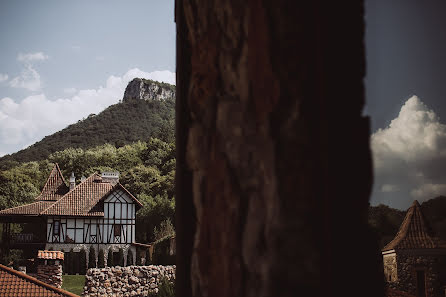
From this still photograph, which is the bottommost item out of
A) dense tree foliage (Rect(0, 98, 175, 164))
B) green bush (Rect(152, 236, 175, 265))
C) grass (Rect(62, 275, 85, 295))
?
grass (Rect(62, 275, 85, 295))

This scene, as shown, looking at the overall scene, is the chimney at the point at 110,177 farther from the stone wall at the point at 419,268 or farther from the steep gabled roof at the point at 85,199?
the stone wall at the point at 419,268

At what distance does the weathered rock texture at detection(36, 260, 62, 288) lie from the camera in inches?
675

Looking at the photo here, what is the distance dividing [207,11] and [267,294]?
60cm

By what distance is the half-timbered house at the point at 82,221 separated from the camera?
23969 mm

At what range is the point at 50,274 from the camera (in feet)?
57.0

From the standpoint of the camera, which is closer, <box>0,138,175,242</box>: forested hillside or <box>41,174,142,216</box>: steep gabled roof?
<box>41,174,142,216</box>: steep gabled roof

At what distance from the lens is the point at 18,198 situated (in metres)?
40.4

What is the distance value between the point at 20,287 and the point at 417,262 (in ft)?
41.0

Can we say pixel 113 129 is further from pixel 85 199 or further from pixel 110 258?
pixel 110 258

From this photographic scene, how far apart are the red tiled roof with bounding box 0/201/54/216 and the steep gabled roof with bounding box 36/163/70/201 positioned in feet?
3.41

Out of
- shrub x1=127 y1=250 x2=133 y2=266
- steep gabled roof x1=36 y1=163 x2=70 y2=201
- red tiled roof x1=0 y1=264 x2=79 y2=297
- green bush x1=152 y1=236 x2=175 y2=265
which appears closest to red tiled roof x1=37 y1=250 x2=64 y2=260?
green bush x1=152 y1=236 x2=175 y2=265

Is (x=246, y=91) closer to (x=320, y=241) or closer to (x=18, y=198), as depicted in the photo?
(x=320, y=241)

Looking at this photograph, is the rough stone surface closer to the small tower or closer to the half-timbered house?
the half-timbered house

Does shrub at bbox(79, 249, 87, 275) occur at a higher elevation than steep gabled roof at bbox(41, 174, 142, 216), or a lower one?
lower
